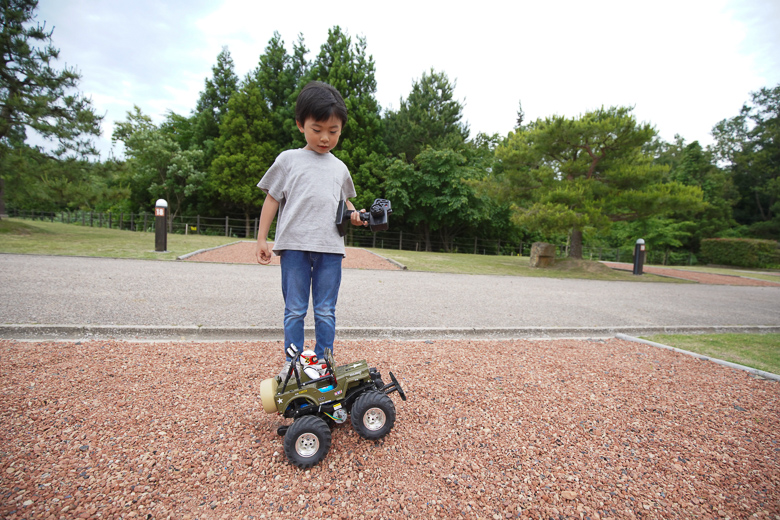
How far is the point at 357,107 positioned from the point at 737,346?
21381 millimetres

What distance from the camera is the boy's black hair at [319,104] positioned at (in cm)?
198

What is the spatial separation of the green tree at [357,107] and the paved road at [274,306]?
1317 centimetres

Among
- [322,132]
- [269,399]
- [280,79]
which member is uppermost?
[280,79]

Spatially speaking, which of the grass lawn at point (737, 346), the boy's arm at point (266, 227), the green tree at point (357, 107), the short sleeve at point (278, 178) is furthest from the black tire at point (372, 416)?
the green tree at point (357, 107)

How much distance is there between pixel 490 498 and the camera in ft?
4.96

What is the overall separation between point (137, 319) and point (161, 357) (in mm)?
1163

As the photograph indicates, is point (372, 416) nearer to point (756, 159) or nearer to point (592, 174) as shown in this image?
point (592, 174)

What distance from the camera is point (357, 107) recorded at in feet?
72.2

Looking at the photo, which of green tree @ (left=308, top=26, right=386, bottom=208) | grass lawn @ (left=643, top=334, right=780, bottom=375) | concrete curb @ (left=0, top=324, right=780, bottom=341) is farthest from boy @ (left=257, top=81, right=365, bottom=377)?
green tree @ (left=308, top=26, right=386, bottom=208)

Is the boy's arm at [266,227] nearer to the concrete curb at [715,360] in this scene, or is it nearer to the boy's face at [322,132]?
the boy's face at [322,132]

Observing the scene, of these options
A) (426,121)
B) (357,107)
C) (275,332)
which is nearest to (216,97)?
(357,107)

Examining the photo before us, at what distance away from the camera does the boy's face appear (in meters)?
2.05

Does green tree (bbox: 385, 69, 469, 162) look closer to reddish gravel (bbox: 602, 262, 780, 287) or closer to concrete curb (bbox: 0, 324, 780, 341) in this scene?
reddish gravel (bbox: 602, 262, 780, 287)

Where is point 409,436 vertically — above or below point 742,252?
below
